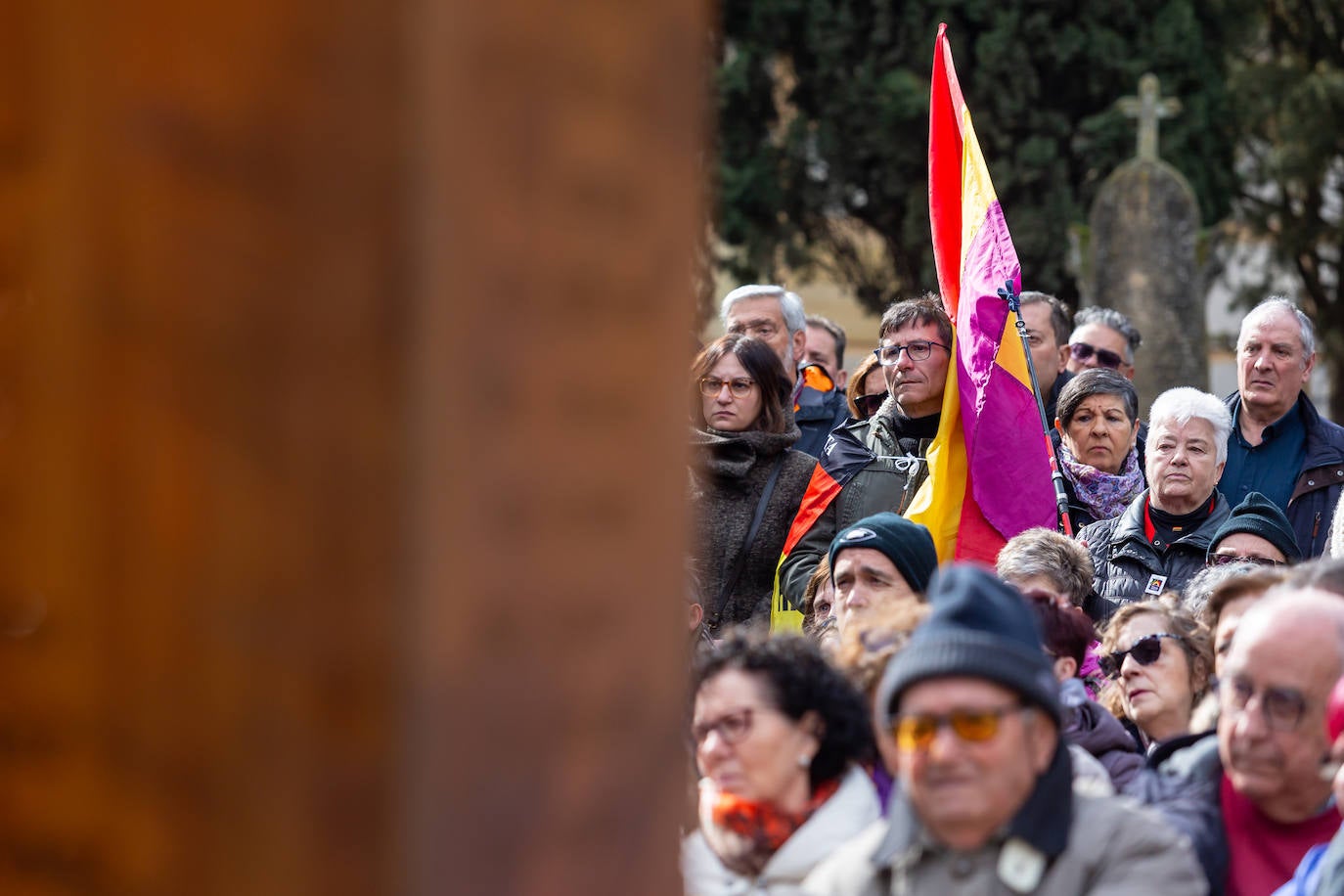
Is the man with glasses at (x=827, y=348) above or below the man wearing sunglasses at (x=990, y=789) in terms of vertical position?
above

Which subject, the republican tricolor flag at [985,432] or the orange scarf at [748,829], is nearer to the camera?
the orange scarf at [748,829]

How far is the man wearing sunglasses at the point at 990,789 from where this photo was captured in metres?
2.32

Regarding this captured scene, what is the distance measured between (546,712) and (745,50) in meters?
17.8

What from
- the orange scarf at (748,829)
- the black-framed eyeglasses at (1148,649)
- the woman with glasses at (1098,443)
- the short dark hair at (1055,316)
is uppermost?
the short dark hair at (1055,316)

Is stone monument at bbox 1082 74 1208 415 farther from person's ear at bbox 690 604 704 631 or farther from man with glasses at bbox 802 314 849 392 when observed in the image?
person's ear at bbox 690 604 704 631

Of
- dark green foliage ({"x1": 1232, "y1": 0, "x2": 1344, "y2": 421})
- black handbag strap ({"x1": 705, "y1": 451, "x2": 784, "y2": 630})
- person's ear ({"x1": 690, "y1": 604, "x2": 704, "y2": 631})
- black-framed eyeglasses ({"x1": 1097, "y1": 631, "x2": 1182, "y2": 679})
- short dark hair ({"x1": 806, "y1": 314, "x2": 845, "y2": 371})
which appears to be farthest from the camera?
dark green foliage ({"x1": 1232, "y1": 0, "x2": 1344, "y2": 421})

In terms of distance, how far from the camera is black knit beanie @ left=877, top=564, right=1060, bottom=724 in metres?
2.32

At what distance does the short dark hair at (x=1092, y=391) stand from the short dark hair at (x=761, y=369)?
113cm

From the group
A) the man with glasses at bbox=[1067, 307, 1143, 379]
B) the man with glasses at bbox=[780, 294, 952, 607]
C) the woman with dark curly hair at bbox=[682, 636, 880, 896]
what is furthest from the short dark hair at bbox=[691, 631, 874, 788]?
the man with glasses at bbox=[1067, 307, 1143, 379]

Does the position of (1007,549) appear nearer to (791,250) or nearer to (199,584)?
(199,584)

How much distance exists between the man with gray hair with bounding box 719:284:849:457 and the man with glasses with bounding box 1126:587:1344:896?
356 centimetres

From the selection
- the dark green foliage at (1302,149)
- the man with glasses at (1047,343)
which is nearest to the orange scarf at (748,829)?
the man with glasses at (1047,343)

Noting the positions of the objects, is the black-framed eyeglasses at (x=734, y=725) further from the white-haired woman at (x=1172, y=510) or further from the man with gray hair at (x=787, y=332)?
the man with gray hair at (x=787, y=332)

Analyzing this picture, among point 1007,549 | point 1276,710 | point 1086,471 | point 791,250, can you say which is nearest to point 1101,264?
point 791,250
